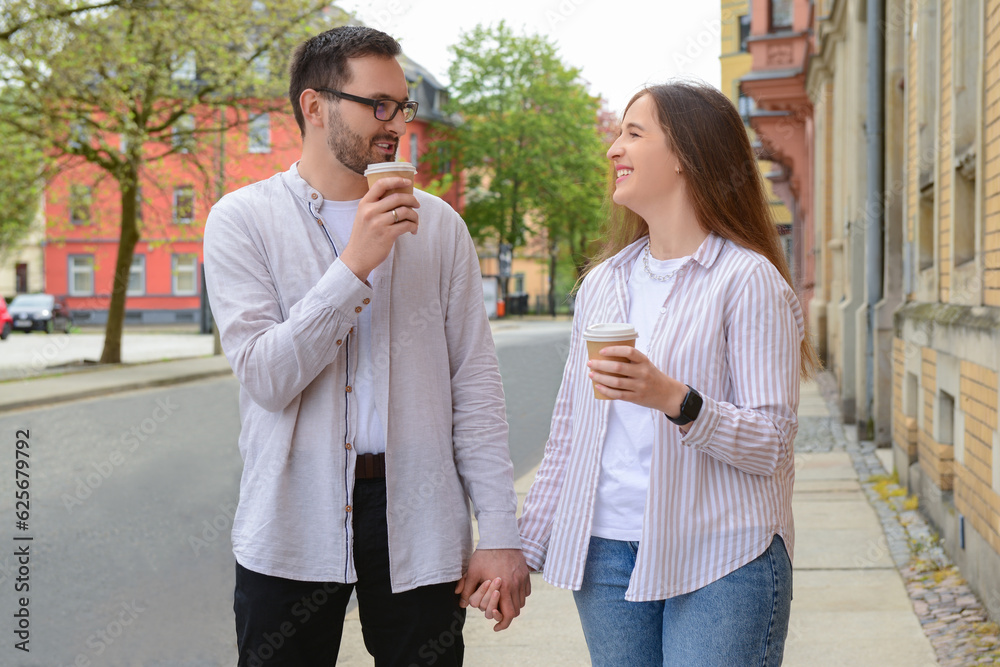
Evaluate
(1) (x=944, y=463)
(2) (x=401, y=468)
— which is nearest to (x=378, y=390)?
(2) (x=401, y=468)

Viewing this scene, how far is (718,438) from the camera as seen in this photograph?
6.70 feet

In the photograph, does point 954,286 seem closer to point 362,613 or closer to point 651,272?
point 651,272

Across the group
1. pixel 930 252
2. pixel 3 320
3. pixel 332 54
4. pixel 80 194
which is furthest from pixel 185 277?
pixel 332 54

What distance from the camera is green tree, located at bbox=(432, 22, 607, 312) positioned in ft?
163

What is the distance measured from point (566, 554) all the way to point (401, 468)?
42cm

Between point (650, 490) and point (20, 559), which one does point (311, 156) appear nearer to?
point (650, 490)

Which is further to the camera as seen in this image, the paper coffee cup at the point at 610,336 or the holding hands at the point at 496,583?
the holding hands at the point at 496,583

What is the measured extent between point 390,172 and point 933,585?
4337mm

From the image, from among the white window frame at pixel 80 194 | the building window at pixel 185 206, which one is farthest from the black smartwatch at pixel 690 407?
the white window frame at pixel 80 194

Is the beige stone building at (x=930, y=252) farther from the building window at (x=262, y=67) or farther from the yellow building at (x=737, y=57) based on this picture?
the yellow building at (x=737, y=57)

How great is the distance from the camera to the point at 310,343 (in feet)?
7.22

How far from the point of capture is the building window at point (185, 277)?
47000 millimetres

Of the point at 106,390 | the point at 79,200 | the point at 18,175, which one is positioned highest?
the point at 18,175

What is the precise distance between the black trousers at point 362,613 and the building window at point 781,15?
20940 millimetres
